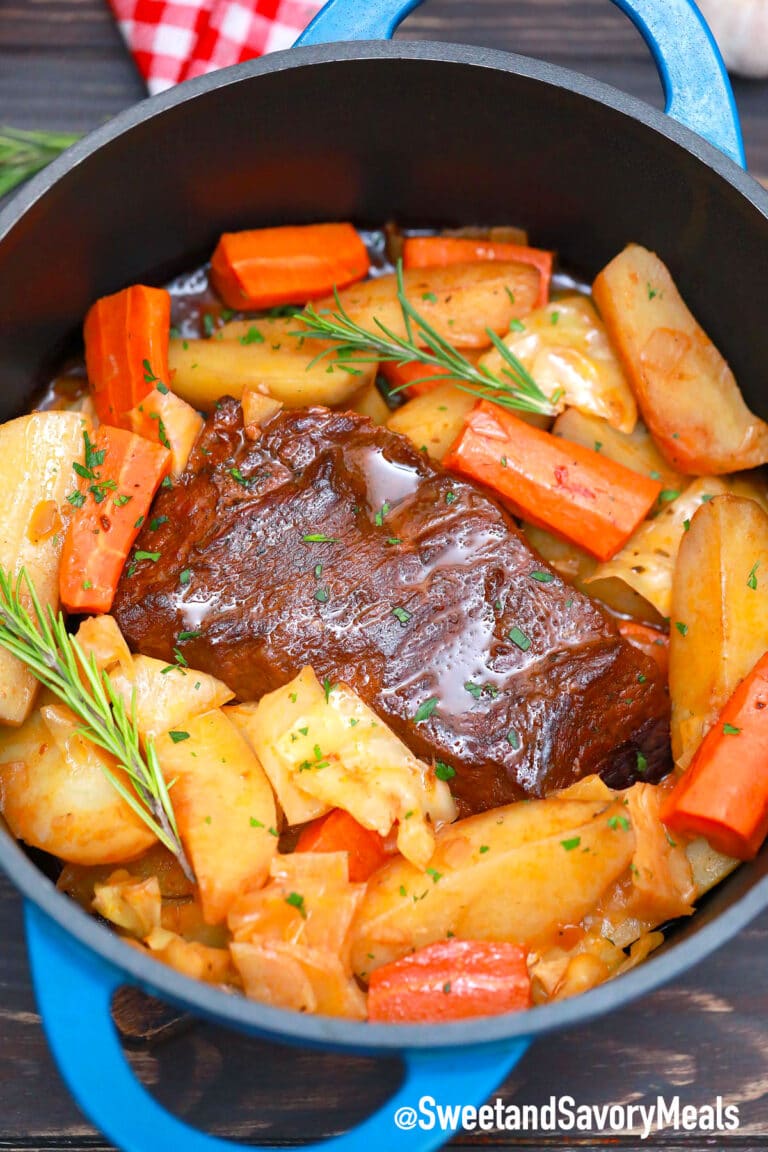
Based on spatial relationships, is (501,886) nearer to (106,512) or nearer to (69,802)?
(69,802)

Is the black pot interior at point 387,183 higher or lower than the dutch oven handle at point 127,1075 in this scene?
higher

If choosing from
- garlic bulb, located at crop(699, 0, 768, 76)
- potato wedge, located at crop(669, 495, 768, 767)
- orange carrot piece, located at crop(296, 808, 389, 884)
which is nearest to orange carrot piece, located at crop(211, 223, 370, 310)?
potato wedge, located at crop(669, 495, 768, 767)

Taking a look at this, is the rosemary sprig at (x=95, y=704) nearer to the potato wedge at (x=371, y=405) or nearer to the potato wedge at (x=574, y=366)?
the potato wedge at (x=371, y=405)

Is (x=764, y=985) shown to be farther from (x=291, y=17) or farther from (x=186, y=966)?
(x=291, y=17)

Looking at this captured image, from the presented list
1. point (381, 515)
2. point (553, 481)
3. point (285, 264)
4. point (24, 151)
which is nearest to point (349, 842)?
point (381, 515)

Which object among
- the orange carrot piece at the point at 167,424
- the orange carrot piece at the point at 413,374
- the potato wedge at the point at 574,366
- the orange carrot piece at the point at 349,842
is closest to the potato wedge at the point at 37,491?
the orange carrot piece at the point at 167,424

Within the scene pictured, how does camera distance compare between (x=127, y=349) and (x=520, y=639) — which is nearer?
(x=520, y=639)

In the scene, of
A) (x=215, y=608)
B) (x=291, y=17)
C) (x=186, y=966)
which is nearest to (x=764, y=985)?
(x=186, y=966)
